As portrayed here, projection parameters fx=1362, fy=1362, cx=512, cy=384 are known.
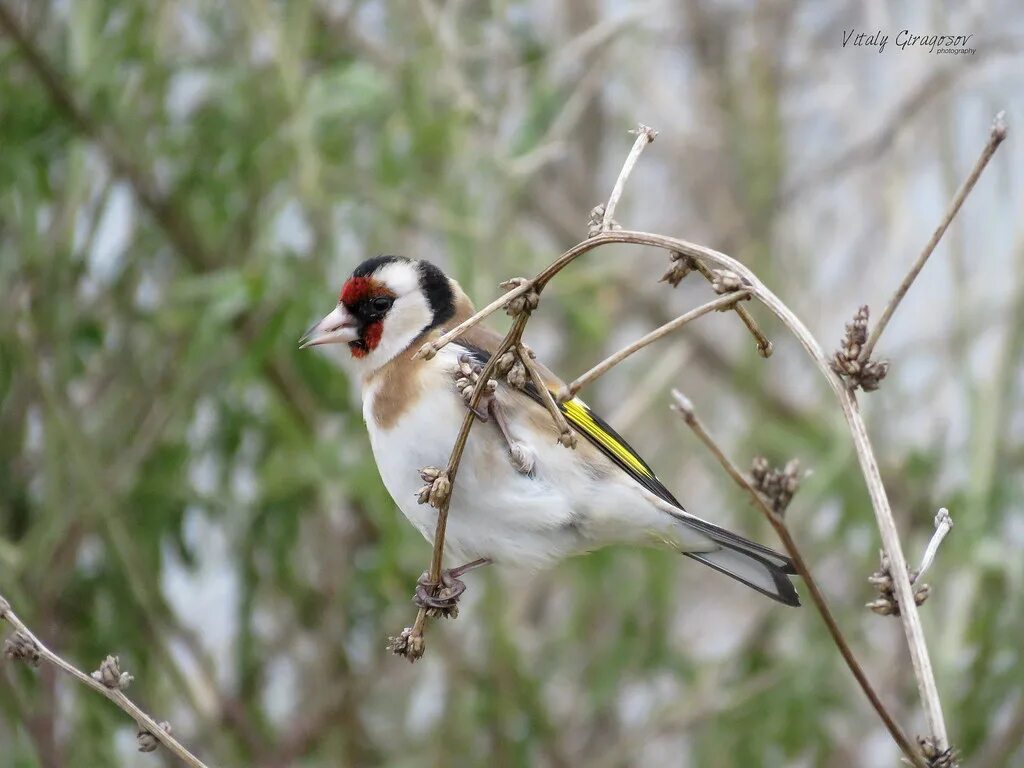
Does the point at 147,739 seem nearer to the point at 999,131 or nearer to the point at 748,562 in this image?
the point at 748,562

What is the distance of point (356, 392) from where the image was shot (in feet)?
13.4

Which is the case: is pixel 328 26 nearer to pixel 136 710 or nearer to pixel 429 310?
pixel 429 310

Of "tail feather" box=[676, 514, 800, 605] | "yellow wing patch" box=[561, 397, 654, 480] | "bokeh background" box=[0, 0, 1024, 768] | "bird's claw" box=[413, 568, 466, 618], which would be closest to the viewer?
"bird's claw" box=[413, 568, 466, 618]

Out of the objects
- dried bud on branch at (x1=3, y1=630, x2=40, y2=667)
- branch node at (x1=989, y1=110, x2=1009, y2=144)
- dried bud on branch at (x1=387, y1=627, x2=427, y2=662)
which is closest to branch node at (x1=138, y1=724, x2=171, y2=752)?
dried bud on branch at (x1=3, y1=630, x2=40, y2=667)

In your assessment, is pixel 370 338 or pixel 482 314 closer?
pixel 482 314

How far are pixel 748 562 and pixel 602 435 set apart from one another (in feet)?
1.20

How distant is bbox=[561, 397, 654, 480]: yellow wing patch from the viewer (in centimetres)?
250

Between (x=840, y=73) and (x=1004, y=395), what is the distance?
5.79 feet

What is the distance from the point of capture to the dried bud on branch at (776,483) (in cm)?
156

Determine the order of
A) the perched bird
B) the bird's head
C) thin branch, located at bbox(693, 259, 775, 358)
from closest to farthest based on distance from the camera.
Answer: thin branch, located at bbox(693, 259, 775, 358)
the perched bird
the bird's head

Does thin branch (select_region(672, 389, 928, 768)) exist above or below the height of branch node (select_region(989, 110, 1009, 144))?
below

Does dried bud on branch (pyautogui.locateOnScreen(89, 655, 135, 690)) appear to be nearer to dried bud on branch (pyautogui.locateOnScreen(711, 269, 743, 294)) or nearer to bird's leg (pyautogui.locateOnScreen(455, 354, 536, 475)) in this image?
bird's leg (pyautogui.locateOnScreen(455, 354, 536, 475))

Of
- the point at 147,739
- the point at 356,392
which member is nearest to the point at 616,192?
the point at 147,739

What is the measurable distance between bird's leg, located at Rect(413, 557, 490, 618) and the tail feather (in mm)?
403
